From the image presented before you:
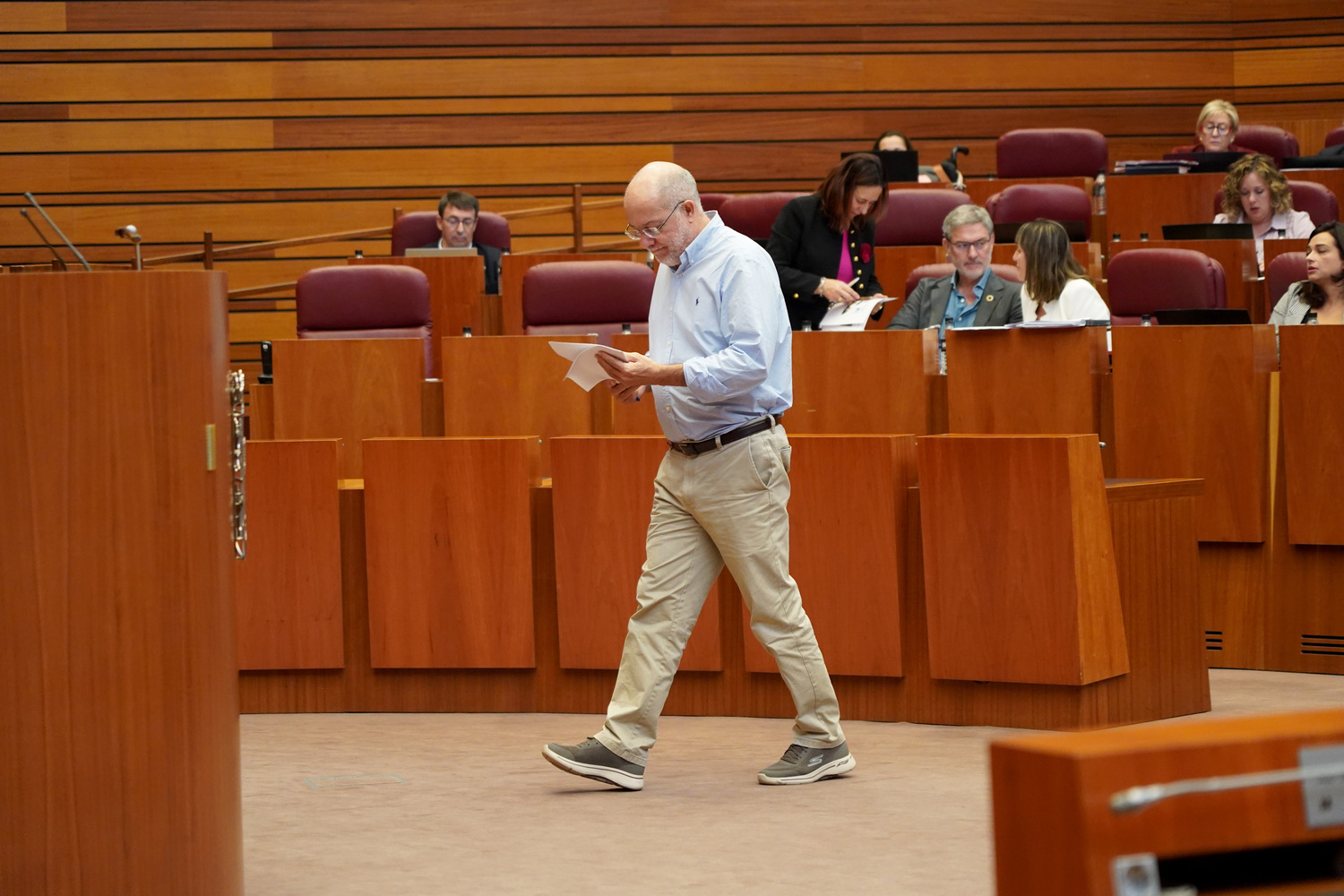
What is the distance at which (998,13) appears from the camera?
7.77 m

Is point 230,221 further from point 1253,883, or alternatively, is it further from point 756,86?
point 1253,883

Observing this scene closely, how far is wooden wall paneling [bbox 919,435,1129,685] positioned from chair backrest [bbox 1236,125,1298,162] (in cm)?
442

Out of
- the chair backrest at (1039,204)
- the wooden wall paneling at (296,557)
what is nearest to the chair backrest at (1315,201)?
the chair backrest at (1039,204)

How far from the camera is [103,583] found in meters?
1.69

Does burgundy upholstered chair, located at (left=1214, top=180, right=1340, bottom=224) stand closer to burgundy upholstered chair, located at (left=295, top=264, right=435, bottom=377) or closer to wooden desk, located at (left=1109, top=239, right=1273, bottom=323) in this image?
wooden desk, located at (left=1109, top=239, right=1273, bottom=323)

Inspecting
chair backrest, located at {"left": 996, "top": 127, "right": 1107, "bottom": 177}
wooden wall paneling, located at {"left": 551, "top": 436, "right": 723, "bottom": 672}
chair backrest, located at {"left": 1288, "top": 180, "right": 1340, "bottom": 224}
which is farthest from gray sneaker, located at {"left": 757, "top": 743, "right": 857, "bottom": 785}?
chair backrest, located at {"left": 996, "top": 127, "right": 1107, "bottom": 177}

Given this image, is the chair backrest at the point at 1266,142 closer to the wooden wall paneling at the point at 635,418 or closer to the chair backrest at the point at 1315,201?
the chair backrest at the point at 1315,201

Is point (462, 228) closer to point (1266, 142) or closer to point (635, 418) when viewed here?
point (635, 418)

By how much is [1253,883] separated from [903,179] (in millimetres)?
5378

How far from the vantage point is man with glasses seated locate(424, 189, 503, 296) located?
5.59 m

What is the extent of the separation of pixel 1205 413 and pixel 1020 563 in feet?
2.63

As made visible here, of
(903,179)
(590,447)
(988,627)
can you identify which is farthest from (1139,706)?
(903,179)

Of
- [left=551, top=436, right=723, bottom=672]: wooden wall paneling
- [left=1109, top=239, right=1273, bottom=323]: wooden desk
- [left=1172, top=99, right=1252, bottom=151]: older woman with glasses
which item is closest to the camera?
[left=551, top=436, right=723, bottom=672]: wooden wall paneling

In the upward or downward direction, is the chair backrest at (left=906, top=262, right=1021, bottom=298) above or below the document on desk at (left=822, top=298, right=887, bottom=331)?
above
